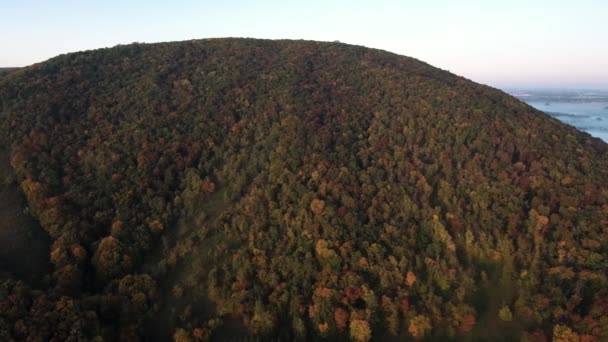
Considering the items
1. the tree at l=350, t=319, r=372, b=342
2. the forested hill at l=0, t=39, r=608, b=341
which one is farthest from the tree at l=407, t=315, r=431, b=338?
the tree at l=350, t=319, r=372, b=342

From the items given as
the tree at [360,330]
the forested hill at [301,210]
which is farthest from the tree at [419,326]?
the tree at [360,330]

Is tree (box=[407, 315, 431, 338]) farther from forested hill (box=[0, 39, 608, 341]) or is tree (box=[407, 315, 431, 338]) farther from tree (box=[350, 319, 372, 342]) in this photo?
tree (box=[350, 319, 372, 342])

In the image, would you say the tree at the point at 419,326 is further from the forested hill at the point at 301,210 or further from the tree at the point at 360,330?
the tree at the point at 360,330

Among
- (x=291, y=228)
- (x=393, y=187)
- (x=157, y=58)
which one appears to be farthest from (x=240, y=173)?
(x=157, y=58)

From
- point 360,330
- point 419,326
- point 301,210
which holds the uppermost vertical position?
point 301,210

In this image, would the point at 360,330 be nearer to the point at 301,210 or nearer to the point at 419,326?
the point at 419,326

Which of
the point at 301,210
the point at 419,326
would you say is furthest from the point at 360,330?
the point at 301,210

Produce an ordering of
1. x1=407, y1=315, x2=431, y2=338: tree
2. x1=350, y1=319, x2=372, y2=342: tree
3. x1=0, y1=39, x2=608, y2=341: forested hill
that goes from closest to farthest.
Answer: x1=350, y1=319, x2=372, y2=342: tree
x1=407, y1=315, x2=431, y2=338: tree
x1=0, y1=39, x2=608, y2=341: forested hill

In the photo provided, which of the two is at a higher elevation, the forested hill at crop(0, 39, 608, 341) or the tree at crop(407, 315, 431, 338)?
the forested hill at crop(0, 39, 608, 341)

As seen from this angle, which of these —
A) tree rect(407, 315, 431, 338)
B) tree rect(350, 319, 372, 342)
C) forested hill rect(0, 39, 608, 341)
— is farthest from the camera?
forested hill rect(0, 39, 608, 341)
